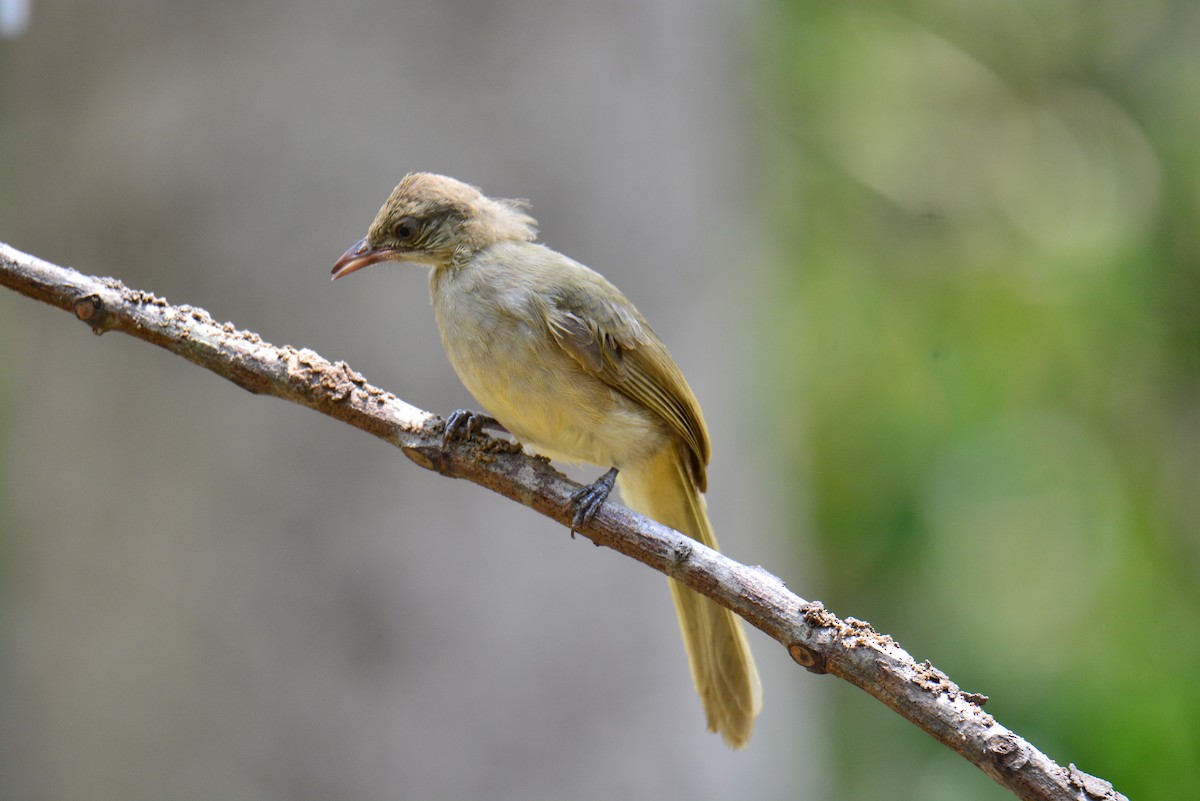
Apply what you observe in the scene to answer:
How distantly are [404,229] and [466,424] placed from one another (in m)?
0.65

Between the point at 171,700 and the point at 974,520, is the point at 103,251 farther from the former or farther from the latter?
the point at 974,520

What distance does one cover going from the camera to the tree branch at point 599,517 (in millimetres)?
1893

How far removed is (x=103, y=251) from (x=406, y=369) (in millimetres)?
1184

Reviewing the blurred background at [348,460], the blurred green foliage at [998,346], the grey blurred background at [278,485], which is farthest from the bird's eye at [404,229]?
the blurred green foliage at [998,346]

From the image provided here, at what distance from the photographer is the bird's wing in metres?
2.86

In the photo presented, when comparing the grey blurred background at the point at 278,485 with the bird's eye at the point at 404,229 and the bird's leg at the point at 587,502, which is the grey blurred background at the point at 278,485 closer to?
the bird's eye at the point at 404,229

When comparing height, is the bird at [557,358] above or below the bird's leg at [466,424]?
above

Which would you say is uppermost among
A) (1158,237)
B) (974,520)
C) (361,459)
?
(1158,237)

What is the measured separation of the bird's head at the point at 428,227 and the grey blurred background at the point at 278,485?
37.4 inches

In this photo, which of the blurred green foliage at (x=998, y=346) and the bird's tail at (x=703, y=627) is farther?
the blurred green foliage at (x=998, y=346)

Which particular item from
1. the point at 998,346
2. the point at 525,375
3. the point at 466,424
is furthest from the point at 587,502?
the point at 998,346

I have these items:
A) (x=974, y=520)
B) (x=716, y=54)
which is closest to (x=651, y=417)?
(x=716, y=54)

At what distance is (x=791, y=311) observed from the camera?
22.8 feet

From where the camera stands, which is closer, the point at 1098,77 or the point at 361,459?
the point at 361,459
